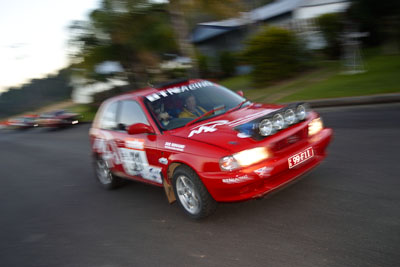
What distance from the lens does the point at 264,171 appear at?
399 centimetres

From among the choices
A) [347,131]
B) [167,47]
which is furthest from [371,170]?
[167,47]

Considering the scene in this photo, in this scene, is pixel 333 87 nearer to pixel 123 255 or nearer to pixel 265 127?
pixel 265 127

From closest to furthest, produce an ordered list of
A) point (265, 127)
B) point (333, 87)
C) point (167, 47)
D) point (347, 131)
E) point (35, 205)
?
point (265, 127), point (35, 205), point (347, 131), point (333, 87), point (167, 47)

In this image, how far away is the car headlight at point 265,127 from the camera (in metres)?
4.21

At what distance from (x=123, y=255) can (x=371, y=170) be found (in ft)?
11.4

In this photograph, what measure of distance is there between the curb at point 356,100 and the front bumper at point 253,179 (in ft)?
21.3

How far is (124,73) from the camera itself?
23.5 m

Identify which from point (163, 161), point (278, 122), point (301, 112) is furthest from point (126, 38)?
point (278, 122)

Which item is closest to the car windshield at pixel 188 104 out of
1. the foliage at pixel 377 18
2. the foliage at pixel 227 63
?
the foliage at pixel 377 18

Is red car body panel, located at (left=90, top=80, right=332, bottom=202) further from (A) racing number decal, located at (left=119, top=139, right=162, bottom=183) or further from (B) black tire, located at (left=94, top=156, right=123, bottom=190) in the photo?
(B) black tire, located at (left=94, top=156, right=123, bottom=190)

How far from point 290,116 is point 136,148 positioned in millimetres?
2196

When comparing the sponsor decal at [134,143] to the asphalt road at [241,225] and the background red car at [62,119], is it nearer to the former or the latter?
the asphalt road at [241,225]

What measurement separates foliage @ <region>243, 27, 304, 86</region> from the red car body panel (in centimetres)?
1076

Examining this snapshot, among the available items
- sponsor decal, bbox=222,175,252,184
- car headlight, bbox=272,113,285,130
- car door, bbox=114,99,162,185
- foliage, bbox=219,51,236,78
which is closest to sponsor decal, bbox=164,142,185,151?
car door, bbox=114,99,162,185
